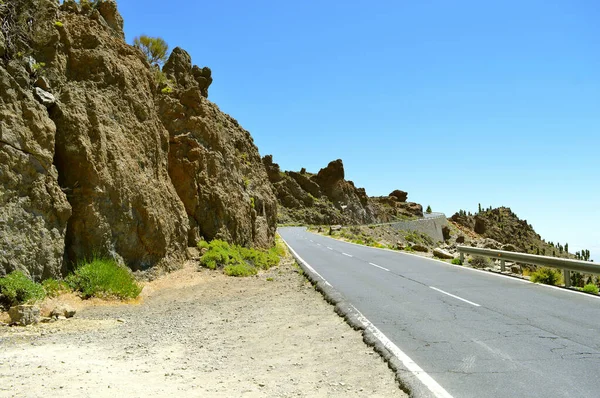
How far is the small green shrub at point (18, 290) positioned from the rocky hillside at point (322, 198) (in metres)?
79.0

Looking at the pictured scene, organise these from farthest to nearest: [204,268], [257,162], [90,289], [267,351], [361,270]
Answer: [257,162] → [361,270] → [204,268] → [90,289] → [267,351]

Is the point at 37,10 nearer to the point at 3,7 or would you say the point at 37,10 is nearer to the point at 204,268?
the point at 3,7

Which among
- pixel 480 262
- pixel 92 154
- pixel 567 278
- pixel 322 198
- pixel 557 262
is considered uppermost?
pixel 322 198

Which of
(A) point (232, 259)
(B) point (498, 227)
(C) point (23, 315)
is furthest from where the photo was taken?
(B) point (498, 227)

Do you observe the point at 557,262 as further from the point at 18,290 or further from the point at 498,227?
the point at 498,227

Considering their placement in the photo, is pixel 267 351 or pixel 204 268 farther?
pixel 204 268

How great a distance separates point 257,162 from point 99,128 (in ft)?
55.6

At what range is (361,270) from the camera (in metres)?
19.2

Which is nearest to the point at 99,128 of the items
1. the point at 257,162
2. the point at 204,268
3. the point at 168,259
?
the point at 168,259

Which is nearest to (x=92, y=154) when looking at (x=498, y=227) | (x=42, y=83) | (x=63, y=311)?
(x=42, y=83)

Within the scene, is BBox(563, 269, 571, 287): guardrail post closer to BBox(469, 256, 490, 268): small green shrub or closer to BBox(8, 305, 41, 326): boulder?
BBox(469, 256, 490, 268): small green shrub

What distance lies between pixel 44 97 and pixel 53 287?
510 cm

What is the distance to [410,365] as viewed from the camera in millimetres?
6277

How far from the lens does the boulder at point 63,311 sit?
917 centimetres
